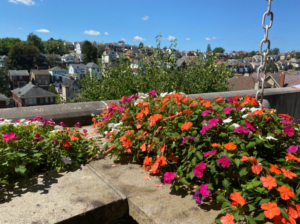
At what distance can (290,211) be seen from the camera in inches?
52.0

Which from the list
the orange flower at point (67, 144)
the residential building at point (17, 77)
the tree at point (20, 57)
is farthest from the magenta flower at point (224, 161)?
the tree at point (20, 57)

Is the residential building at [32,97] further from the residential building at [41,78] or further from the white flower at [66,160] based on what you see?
the white flower at [66,160]

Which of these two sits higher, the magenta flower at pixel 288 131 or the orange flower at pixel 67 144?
the magenta flower at pixel 288 131

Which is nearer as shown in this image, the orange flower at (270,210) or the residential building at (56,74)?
the orange flower at (270,210)

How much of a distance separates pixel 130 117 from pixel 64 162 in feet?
2.62

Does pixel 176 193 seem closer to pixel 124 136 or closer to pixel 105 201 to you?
pixel 105 201

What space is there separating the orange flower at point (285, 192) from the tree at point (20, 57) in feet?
297

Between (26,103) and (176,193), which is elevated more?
(176,193)

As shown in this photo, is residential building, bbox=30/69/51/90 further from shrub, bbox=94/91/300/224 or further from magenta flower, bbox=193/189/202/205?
magenta flower, bbox=193/189/202/205

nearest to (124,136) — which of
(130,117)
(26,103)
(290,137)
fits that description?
(130,117)

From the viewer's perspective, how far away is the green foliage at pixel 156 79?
5359 millimetres

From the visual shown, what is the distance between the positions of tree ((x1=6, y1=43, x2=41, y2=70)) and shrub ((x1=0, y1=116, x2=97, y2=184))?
88.7m

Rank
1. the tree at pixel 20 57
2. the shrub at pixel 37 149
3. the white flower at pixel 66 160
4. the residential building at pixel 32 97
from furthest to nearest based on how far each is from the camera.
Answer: the tree at pixel 20 57, the residential building at pixel 32 97, the white flower at pixel 66 160, the shrub at pixel 37 149

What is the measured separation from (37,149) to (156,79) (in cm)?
361
